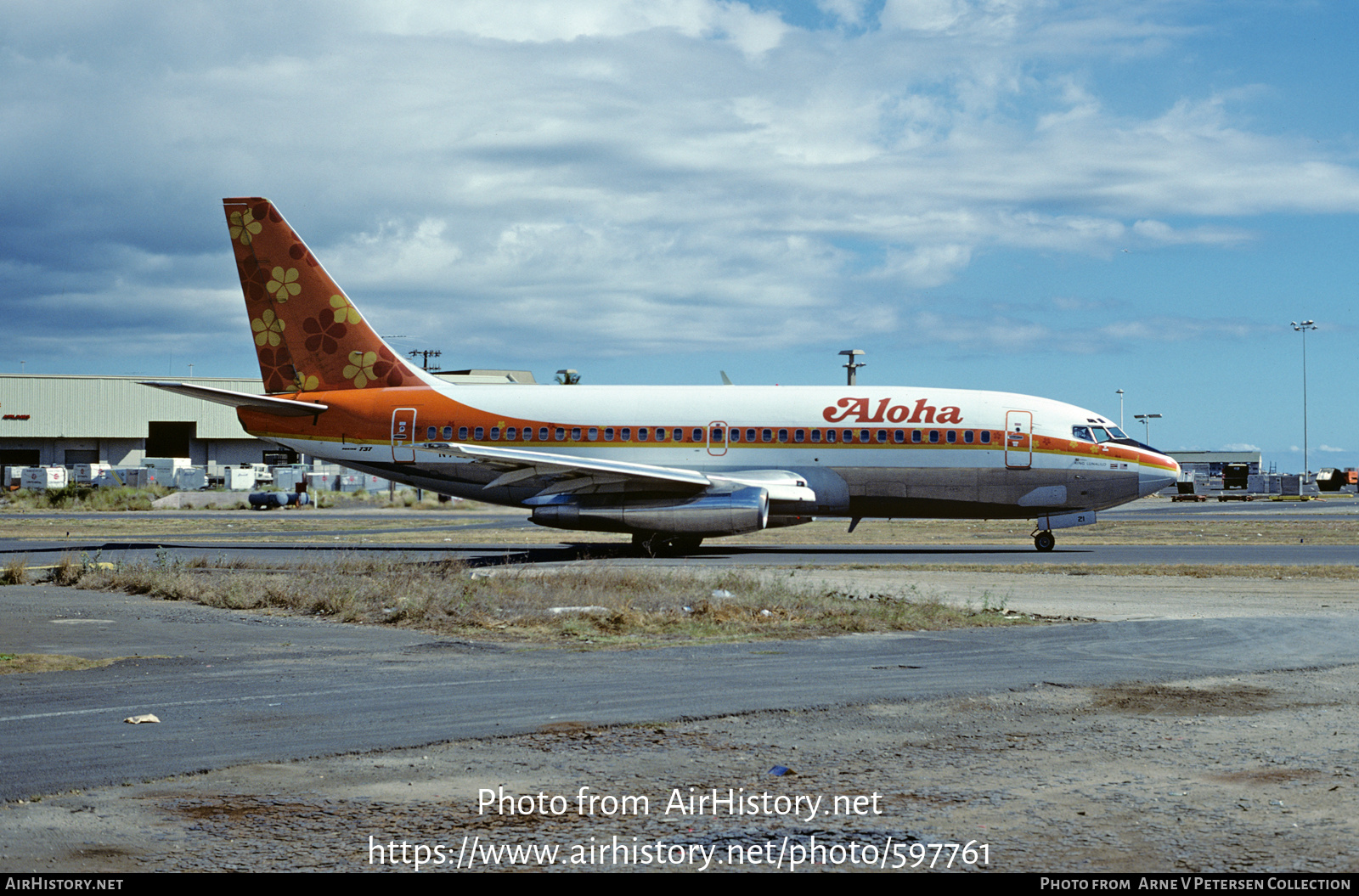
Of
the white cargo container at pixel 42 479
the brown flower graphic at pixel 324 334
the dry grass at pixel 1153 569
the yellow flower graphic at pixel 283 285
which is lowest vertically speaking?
the dry grass at pixel 1153 569

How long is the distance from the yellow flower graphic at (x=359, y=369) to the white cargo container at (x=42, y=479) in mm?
54281

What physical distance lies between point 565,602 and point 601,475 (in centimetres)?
1079

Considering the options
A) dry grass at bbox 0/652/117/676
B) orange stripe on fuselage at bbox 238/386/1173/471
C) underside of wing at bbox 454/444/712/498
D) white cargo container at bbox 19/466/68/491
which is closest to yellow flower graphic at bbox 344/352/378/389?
orange stripe on fuselage at bbox 238/386/1173/471

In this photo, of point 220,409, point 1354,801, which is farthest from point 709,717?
point 220,409

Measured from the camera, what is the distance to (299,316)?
103ft

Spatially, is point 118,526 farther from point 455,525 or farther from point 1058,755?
point 1058,755

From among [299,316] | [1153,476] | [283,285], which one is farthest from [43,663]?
[1153,476]

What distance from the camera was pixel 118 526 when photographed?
139ft

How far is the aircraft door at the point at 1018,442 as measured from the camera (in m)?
29.3

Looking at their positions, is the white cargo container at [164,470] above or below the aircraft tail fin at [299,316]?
below

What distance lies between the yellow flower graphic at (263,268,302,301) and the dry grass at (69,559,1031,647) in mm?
11583

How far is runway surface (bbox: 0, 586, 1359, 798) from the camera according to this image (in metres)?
8.45

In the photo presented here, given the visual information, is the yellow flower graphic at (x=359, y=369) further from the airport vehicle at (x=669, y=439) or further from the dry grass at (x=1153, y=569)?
the dry grass at (x=1153, y=569)

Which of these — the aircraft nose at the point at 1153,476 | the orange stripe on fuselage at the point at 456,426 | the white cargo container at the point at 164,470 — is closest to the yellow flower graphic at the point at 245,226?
the orange stripe on fuselage at the point at 456,426
